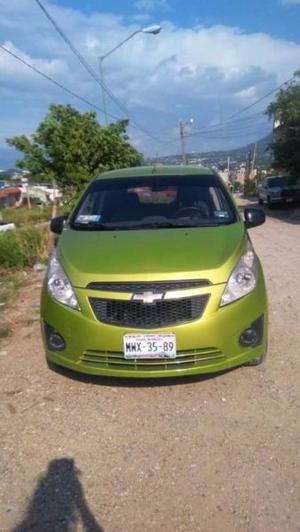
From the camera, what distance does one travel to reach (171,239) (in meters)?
4.15

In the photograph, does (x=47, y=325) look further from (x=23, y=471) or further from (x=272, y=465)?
(x=272, y=465)

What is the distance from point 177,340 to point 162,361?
20 cm

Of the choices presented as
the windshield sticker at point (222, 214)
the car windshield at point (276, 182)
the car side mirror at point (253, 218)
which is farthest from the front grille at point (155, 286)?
the car windshield at point (276, 182)

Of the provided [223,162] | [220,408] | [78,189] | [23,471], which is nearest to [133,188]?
[220,408]

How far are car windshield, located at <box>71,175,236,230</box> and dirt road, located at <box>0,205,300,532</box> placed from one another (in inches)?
54.2

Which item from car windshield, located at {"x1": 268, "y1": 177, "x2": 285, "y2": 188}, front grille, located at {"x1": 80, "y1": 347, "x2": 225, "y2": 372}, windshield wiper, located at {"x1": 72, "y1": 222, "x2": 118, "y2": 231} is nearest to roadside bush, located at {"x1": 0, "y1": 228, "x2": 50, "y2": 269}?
windshield wiper, located at {"x1": 72, "y1": 222, "x2": 118, "y2": 231}

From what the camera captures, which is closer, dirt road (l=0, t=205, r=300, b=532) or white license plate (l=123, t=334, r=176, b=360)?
dirt road (l=0, t=205, r=300, b=532)

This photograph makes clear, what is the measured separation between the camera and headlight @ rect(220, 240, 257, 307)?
11.9 ft

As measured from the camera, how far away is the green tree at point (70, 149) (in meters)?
14.4

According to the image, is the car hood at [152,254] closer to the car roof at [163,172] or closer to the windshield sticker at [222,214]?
the windshield sticker at [222,214]

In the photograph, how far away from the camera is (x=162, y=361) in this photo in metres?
3.59

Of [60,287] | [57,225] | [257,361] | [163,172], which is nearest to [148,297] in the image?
[60,287]

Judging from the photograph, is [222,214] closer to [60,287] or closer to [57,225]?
[57,225]

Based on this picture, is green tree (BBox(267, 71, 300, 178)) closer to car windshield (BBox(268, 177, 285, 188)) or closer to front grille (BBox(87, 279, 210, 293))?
car windshield (BBox(268, 177, 285, 188))
